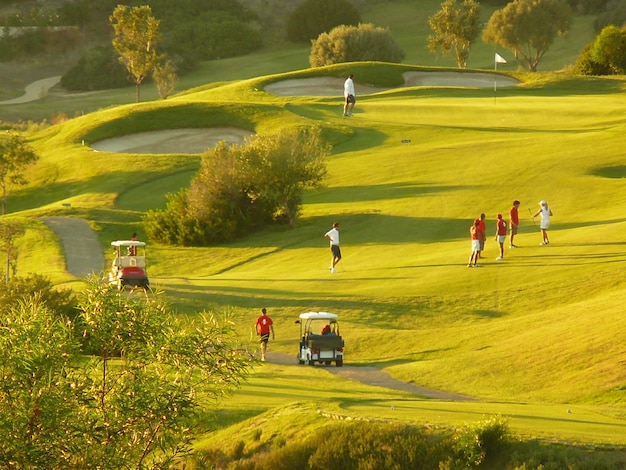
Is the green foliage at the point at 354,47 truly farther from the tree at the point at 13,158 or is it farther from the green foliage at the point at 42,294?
the green foliage at the point at 42,294

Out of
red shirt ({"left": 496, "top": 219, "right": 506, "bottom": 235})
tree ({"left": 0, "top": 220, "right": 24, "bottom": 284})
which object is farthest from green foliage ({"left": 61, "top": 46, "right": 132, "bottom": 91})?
red shirt ({"left": 496, "top": 219, "right": 506, "bottom": 235})

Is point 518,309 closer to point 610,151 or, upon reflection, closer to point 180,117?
point 610,151

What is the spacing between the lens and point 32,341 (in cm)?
2111

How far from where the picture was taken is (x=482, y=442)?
73.7 feet

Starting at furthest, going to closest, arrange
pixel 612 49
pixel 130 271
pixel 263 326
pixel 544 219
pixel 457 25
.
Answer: pixel 457 25
pixel 612 49
pixel 544 219
pixel 130 271
pixel 263 326

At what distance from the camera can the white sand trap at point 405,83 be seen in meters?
91.9

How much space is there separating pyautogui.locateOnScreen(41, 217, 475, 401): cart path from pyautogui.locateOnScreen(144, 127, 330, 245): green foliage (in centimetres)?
Result: 300

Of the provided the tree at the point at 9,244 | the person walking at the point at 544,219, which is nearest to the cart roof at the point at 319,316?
the person walking at the point at 544,219

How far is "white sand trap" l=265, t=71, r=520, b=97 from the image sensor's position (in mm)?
91875

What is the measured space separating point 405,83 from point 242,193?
37.3 metres

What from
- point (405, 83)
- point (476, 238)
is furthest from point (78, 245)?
point (405, 83)

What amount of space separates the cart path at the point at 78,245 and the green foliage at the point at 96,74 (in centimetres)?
7241

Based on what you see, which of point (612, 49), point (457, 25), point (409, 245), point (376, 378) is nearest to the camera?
point (376, 378)

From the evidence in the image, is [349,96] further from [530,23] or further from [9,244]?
[530,23]
